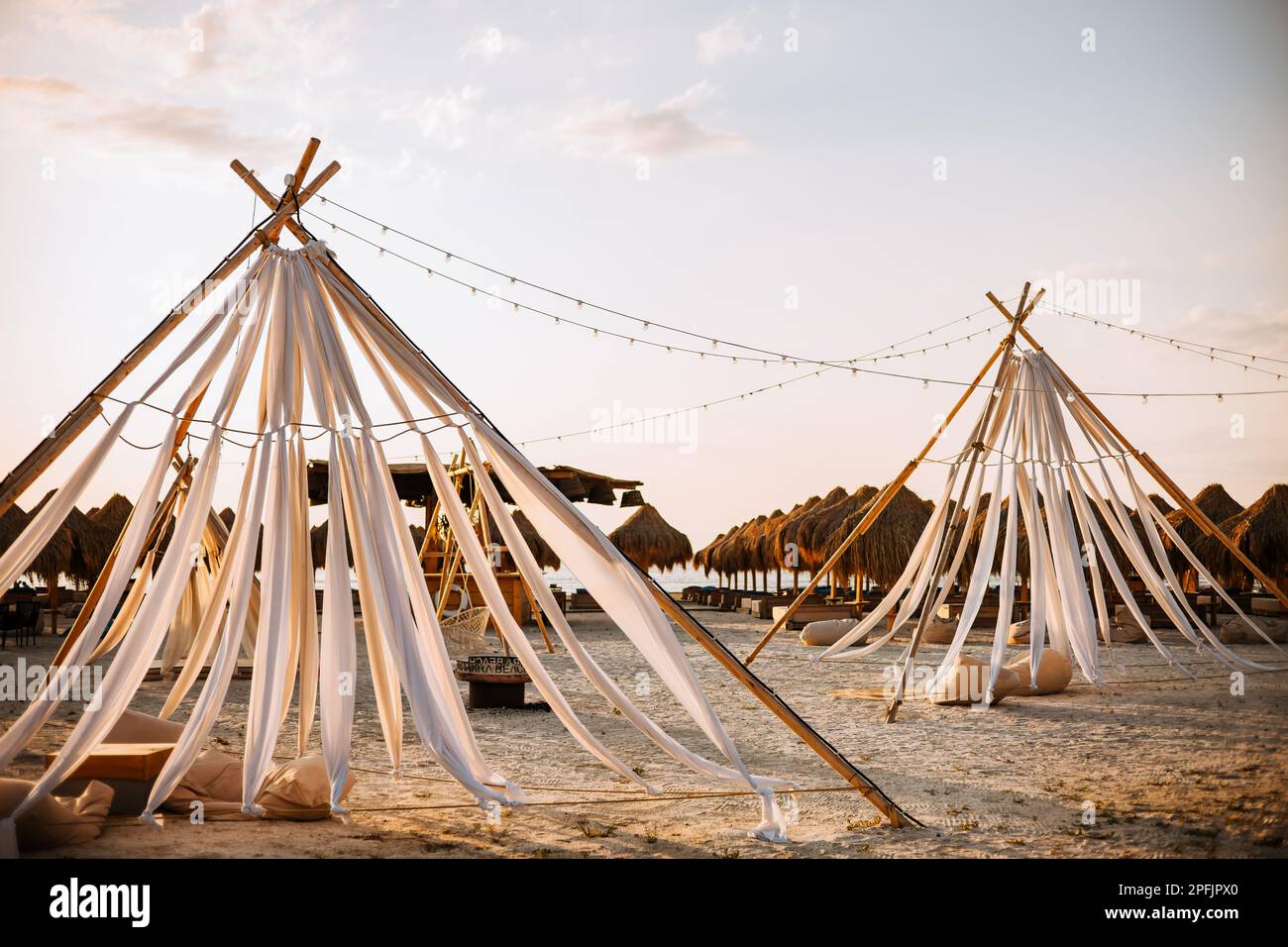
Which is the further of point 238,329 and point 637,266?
point 637,266

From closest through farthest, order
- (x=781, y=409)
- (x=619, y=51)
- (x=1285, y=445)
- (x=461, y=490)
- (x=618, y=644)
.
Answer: (x=619, y=51) < (x=1285, y=445) < (x=781, y=409) < (x=618, y=644) < (x=461, y=490)

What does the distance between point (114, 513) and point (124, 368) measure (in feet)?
47.6

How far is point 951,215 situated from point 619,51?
13.1 ft

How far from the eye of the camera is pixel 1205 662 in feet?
34.7

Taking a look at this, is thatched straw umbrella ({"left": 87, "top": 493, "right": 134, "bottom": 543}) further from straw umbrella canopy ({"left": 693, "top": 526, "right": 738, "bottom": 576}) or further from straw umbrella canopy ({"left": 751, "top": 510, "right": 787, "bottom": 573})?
straw umbrella canopy ({"left": 693, "top": 526, "right": 738, "bottom": 576})

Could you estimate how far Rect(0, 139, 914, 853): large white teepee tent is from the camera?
410cm

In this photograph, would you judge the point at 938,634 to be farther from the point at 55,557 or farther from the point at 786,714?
the point at 55,557

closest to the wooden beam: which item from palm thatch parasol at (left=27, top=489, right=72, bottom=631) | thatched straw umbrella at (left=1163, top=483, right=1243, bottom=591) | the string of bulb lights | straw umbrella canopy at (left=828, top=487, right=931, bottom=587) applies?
the string of bulb lights

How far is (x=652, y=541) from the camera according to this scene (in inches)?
890

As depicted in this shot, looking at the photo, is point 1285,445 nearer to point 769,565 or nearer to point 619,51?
point 619,51

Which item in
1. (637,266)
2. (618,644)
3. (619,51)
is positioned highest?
(619,51)

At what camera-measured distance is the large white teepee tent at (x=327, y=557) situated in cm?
410

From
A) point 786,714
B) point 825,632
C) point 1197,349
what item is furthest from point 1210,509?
point 786,714

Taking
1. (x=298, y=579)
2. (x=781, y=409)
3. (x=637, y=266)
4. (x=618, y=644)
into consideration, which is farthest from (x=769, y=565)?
(x=298, y=579)
